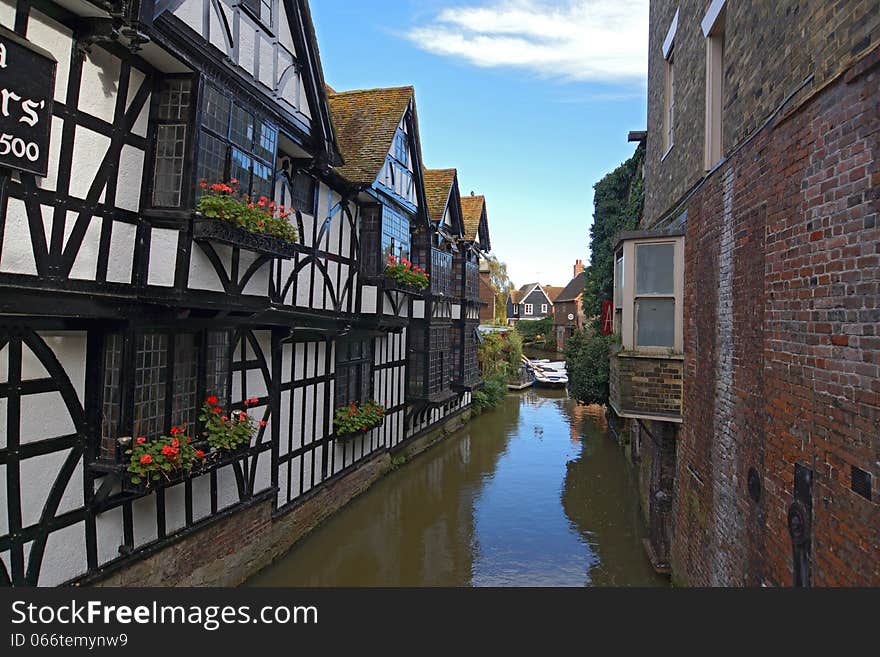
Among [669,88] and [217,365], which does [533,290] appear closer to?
[669,88]

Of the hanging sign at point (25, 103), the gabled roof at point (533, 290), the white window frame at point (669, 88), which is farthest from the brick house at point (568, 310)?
the hanging sign at point (25, 103)

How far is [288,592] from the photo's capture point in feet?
12.3

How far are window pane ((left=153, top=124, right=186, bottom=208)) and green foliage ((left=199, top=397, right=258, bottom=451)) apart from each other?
2.66 meters

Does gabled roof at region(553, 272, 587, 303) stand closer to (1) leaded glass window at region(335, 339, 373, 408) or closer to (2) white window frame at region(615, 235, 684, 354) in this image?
(1) leaded glass window at region(335, 339, 373, 408)

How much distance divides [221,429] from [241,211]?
2925mm

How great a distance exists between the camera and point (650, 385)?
8.14m

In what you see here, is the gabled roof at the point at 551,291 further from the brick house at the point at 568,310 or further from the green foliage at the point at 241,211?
the green foliage at the point at 241,211

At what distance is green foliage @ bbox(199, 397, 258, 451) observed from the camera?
24.2 ft

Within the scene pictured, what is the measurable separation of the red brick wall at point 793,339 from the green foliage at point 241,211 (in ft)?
18.4

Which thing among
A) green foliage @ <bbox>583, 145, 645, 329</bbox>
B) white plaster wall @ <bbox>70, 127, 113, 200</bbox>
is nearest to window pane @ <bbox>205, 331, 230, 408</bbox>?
white plaster wall @ <bbox>70, 127, 113, 200</bbox>

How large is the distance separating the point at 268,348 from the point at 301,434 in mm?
2132

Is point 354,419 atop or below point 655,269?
below

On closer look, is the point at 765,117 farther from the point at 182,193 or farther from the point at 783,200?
the point at 182,193

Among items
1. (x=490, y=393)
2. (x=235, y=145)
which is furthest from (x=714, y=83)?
(x=490, y=393)
